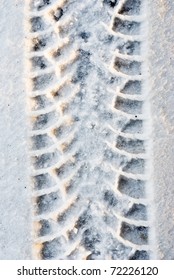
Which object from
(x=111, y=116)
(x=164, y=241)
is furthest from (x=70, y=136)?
(x=164, y=241)

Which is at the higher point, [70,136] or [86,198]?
[70,136]

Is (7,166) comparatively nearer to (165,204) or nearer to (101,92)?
(101,92)

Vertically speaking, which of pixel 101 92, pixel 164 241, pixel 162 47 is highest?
pixel 162 47

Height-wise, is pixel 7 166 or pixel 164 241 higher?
pixel 7 166

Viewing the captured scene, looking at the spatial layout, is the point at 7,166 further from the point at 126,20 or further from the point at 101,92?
the point at 126,20

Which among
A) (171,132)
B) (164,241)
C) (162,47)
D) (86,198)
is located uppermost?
(162,47)

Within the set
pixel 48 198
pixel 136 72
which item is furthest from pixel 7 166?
pixel 136 72
